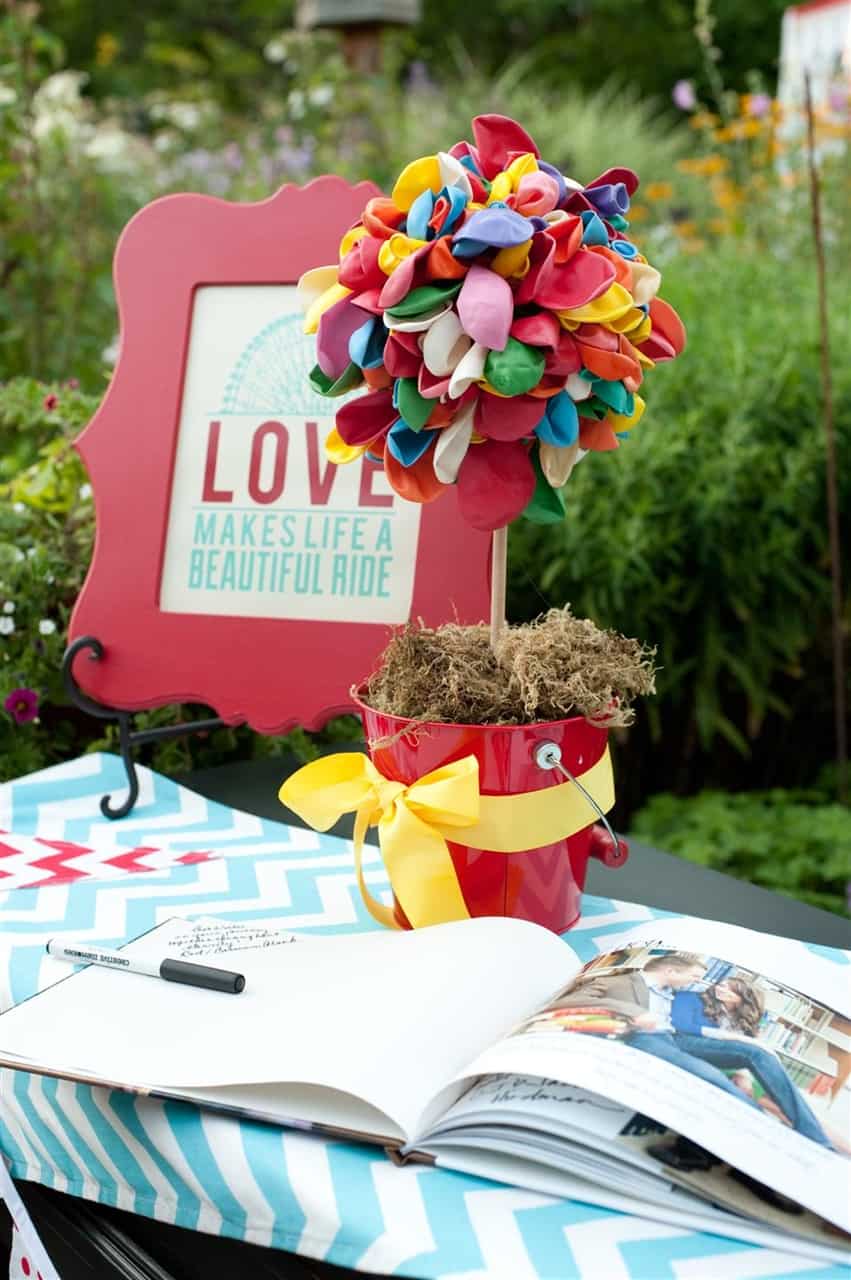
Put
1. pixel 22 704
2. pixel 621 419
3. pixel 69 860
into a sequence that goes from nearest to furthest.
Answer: pixel 621 419 → pixel 69 860 → pixel 22 704

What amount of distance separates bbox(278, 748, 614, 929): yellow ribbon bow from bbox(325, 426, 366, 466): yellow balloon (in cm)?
24

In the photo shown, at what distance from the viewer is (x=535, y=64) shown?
13.4m

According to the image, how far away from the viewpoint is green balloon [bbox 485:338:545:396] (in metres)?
0.83

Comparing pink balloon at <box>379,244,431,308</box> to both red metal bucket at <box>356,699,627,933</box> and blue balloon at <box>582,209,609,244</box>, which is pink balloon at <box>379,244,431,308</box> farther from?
red metal bucket at <box>356,699,627,933</box>

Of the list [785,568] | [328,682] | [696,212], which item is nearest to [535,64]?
[696,212]

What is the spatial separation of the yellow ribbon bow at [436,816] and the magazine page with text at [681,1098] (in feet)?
0.59

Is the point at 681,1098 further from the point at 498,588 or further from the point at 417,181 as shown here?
the point at 417,181

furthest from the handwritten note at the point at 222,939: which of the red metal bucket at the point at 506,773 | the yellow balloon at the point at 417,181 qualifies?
the yellow balloon at the point at 417,181

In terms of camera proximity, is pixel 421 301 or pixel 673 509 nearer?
pixel 421 301

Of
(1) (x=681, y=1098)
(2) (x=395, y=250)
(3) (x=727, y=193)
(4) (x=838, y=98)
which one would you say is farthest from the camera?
Result: (3) (x=727, y=193)

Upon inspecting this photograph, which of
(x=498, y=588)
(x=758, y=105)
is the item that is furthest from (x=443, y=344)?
(x=758, y=105)

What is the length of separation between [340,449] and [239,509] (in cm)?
29

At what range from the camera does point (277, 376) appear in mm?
1251

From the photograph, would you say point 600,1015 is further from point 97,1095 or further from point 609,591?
point 609,591
